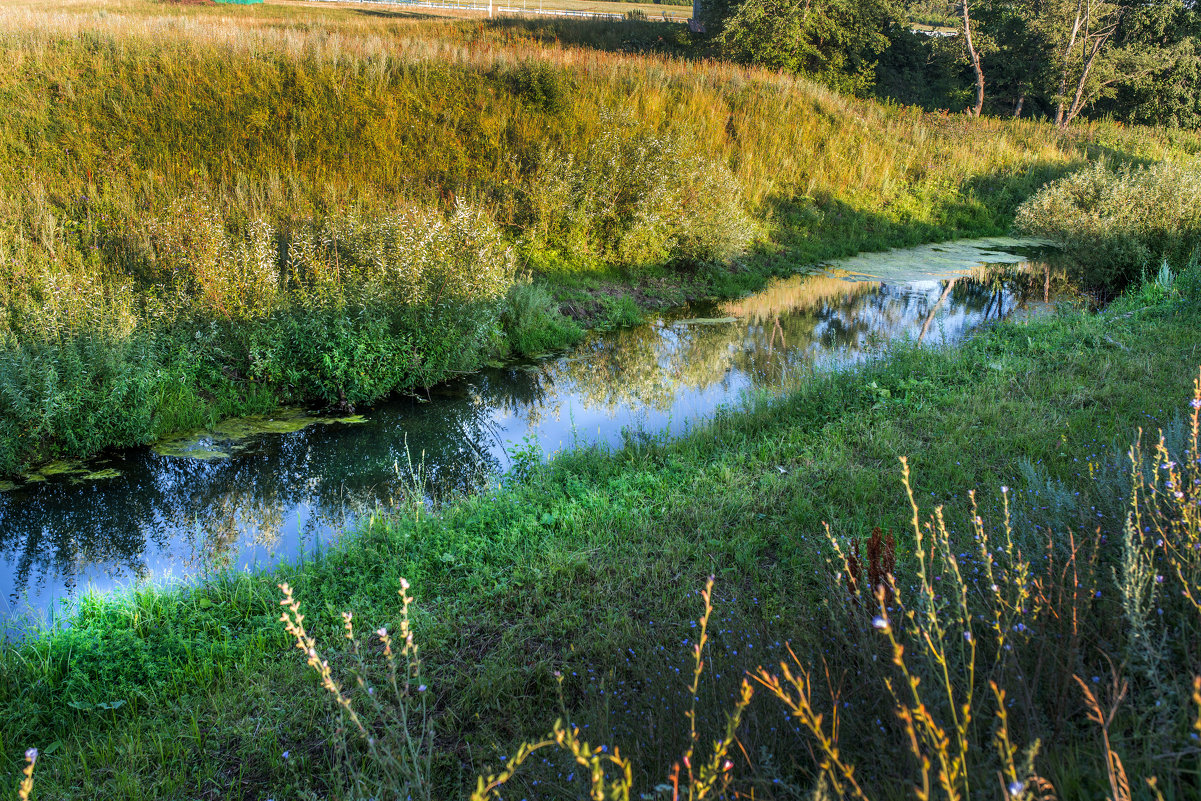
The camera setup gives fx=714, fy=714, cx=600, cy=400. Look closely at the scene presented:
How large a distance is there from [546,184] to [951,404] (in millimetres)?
7964

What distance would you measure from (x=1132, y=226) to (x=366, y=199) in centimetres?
1161

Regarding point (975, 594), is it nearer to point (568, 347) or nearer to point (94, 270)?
point (568, 347)

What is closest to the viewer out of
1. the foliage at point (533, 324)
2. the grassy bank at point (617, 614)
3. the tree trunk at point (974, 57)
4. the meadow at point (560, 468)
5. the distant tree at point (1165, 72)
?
the meadow at point (560, 468)

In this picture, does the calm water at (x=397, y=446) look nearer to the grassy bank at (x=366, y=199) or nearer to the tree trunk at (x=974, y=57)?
the grassy bank at (x=366, y=199)

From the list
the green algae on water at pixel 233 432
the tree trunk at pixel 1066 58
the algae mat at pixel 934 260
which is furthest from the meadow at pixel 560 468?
the tree trunk at pixel 1066 58

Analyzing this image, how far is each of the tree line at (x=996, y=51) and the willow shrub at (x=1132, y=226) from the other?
531 inches

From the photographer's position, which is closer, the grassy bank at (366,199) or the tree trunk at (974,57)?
the grassy bank at (366,199)

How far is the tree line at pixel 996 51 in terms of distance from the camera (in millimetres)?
23500

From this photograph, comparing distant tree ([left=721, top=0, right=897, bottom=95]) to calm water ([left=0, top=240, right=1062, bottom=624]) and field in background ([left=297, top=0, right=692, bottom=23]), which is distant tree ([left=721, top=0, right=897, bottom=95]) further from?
calm water ([left=0, top=240, right=1062, bottom=624])

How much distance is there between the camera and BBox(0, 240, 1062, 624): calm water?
516 cm

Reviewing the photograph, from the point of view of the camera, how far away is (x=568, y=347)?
9984 mm

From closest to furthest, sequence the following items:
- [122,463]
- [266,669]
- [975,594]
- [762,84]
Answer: [975,594] < [266,669] < [122,463] < [762,84]

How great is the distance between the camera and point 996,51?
87.9 ft

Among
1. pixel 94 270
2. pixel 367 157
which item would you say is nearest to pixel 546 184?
pixel 367 157
